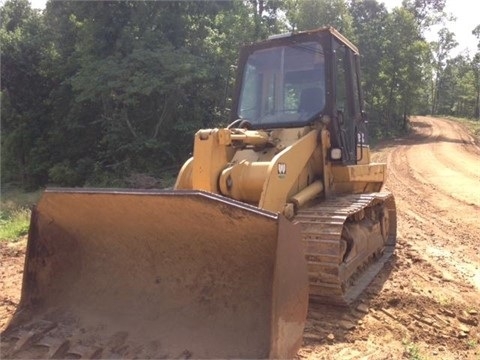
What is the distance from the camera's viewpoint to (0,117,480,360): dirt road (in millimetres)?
3922

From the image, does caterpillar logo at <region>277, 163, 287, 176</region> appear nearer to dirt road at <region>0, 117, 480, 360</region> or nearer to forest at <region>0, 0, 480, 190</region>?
dirt road at <region>0, 117, 480, 360</region>

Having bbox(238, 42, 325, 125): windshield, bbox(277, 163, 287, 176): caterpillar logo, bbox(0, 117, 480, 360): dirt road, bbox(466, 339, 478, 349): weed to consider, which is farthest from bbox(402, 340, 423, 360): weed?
bbox(238, 42, 325, 125): windshield

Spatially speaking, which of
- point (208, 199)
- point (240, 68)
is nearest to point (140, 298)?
point (208, 199)

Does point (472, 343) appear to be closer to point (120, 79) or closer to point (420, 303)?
point (420, 303)

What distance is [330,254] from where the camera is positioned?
426cm

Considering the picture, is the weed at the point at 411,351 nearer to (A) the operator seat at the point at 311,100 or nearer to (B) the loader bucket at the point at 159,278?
(B) the loader bucket at the point at 159,278

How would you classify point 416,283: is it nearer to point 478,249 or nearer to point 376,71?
point 478,249

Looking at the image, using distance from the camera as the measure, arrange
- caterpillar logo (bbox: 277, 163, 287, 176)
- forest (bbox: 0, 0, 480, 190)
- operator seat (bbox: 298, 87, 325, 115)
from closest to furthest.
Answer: caterpillar logo (bbox: 277, 163, 287, 176), operator seat (bbox: 298, 87, 325, 115), forest (bbox: 0, 0, 480, 190)

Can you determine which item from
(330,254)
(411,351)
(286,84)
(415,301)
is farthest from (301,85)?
(411,351)

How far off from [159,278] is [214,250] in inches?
21.5

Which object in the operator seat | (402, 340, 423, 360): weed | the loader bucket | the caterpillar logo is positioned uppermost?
the operator seat

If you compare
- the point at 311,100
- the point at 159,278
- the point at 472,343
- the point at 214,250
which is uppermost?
the point at 311,100

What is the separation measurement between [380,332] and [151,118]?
1765 centimetres

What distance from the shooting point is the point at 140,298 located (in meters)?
3.76
